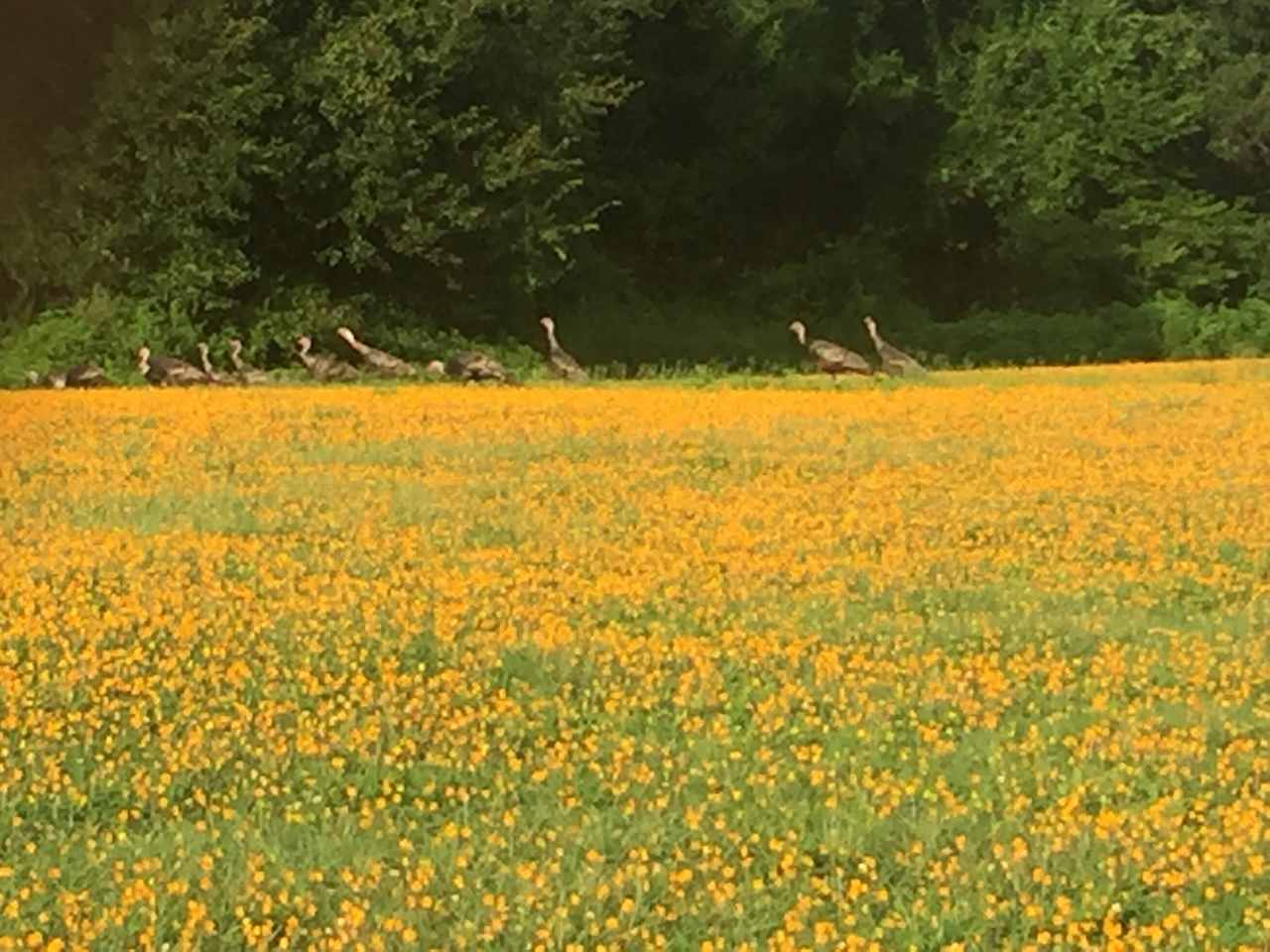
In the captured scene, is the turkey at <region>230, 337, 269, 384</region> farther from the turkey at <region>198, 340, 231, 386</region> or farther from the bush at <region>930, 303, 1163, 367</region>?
the bush at <region>930, 303, 1163, 367</region>

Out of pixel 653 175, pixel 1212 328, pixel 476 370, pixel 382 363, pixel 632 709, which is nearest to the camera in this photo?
pixel 632 709

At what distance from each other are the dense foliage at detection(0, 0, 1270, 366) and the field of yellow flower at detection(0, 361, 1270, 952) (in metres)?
16.4

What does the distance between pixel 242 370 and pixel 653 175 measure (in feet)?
45.7

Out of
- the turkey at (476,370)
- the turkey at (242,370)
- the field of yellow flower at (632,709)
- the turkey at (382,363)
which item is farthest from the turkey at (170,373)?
the field of yellow flower at (632,709)

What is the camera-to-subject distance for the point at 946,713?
7168 millimetres

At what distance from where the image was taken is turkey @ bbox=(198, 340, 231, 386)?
2528 centimetres

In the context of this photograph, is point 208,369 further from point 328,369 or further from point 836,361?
point 836,361

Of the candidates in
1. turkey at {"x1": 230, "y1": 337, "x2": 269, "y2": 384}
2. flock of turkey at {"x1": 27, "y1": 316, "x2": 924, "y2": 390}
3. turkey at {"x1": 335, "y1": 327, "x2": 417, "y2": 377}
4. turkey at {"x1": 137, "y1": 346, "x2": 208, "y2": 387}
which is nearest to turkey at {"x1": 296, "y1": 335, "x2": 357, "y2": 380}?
flock of turkey at {"x1": 27, "y1": 316, "x2": 924, "y2": 390}

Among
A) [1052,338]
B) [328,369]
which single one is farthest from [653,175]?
[328,369]

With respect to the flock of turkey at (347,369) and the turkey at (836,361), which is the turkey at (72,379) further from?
the turkey at (836,361)

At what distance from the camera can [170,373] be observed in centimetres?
2523

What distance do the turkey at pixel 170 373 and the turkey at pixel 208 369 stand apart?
0.09 meters

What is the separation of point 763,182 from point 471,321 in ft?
34.9

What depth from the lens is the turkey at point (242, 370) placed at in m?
25.9
